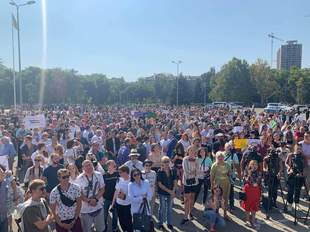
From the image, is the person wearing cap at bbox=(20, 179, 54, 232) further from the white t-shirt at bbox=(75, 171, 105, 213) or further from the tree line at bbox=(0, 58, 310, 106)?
the tree line at bbox=(0, 58, 310, 106)

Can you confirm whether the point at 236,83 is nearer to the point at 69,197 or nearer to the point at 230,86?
the point at 230,86

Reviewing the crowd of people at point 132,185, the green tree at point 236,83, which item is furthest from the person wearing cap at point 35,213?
the green tree at point 236,83

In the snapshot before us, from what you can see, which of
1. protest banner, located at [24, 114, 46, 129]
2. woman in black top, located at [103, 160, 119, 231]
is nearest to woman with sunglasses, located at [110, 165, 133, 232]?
woman in black top, located at [103, 160, 119, 231]

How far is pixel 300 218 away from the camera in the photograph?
29.3 feet

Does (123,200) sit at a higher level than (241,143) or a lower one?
lower

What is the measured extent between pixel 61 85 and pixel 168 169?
77.8 meters

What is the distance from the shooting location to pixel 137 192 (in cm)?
683

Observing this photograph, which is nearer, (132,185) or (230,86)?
(132,185)

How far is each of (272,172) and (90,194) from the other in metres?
5.11

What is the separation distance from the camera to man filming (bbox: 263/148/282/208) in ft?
30.5

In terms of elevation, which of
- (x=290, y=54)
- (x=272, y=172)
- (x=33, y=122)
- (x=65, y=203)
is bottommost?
(x=272, y=172)

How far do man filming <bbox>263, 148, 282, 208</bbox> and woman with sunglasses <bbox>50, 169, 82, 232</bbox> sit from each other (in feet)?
17.9

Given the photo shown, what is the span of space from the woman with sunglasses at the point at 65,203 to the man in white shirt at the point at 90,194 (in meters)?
0.65

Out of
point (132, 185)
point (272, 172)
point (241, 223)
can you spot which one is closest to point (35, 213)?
point (132, 185)
